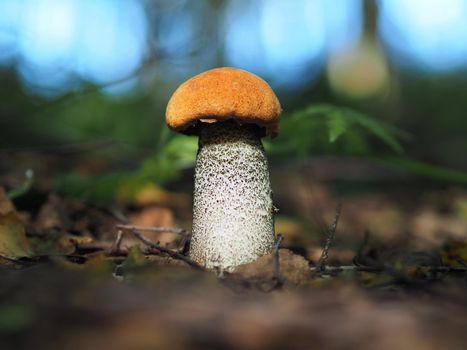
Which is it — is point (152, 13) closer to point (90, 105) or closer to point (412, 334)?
point (90, 105)

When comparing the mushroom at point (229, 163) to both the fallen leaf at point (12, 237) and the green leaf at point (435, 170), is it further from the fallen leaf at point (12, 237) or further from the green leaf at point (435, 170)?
the green leaf at point (435, 170)

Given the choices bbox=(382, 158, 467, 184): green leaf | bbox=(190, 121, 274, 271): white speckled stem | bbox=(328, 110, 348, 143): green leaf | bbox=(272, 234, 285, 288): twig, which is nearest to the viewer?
bbox=(272, 234, 285, 288): twig

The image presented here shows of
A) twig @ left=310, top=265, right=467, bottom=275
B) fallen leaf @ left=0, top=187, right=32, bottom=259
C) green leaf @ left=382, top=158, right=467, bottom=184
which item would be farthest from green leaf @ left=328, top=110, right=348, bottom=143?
fallen leaf @ left=0, top=187, right=32, bottom=259

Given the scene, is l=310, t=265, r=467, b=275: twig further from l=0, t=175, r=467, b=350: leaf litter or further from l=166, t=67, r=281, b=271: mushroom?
l=166, t=67, r=281, b=271: mushroom

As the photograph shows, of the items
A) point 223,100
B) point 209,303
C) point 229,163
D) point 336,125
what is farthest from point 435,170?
point 209,303

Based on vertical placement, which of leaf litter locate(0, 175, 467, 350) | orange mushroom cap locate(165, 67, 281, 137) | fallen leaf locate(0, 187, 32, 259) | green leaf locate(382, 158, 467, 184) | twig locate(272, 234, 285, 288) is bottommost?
fallen leaf locate(0, 187, 32, 259)

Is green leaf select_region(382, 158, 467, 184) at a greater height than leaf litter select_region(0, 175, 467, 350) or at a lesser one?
greater

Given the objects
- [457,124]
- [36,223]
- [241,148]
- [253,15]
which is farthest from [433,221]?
[253,15]

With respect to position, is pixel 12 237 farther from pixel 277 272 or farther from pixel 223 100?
pixel 277 272
